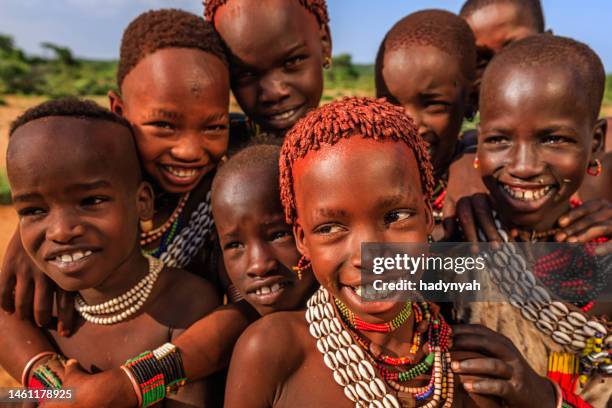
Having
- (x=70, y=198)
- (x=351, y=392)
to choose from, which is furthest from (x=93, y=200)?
(x=351, y=392)

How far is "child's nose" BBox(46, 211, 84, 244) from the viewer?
2070 mm

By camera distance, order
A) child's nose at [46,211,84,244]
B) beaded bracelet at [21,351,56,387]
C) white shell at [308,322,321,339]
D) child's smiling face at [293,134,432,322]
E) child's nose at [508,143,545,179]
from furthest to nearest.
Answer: child's nose at [508,143,545,179], beaded bracelet at [21,351,56,387], child's nose at [46,211,84,244], white shell at [308,322,321,339], child's smiling face at [293,134,432,322]

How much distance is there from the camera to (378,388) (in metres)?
1.80

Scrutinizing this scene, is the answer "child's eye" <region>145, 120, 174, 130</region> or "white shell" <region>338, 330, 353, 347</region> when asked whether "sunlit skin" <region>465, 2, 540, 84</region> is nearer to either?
"child's eye" <region>145, 120, 174, 130</region>

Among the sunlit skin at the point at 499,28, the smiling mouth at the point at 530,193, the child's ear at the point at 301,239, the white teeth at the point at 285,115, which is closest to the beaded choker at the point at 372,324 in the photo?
the child's ear at the point at 301,239

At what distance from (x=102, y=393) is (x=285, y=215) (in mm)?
907

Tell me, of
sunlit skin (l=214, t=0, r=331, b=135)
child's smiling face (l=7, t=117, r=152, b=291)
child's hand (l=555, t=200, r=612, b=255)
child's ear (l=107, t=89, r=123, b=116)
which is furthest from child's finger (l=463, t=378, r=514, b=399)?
child's ear (l=107, t=89, r=123, b=116)

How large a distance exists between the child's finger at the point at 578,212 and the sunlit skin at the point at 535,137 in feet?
0.27

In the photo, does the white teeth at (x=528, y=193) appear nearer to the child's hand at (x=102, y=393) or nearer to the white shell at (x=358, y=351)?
the white shell at (x=358, y=351)

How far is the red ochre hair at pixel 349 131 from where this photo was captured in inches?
67.3

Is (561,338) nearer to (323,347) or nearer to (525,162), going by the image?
(525,162)

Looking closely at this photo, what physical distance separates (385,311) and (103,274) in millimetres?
1171

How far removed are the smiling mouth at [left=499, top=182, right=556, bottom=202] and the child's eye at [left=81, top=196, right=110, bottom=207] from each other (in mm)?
1762

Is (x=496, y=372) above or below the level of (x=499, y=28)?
below
